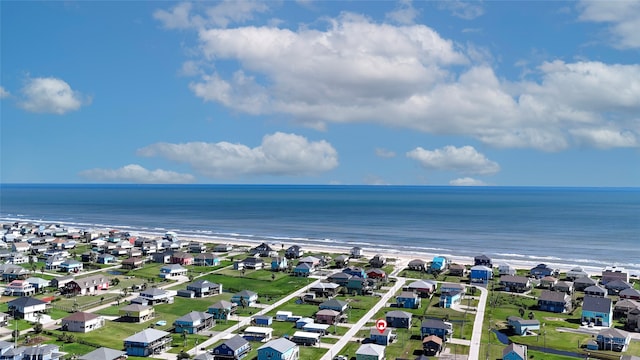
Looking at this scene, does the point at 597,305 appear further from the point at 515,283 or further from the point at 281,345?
the point at 281,345

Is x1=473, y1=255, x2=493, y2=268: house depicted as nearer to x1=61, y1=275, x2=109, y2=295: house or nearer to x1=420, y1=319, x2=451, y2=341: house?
x1=420, y1=319, x2=451, y2=341: house

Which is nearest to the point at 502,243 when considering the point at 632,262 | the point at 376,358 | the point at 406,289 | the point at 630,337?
the point at 632,262

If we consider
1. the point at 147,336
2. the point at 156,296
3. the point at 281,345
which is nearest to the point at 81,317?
the point at 147,336

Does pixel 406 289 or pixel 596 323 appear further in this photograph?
pixel 406 289

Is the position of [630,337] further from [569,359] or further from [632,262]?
[632,262]

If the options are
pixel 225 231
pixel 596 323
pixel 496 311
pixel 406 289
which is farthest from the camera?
pixel 225 231

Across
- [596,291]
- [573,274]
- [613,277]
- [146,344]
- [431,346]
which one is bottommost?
[146,344]

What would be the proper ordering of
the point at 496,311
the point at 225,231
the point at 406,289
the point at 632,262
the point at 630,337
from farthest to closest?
the point at 225,231, the point at 632,262, the point at 406,289, the point at 496,311, the point at 630,337
